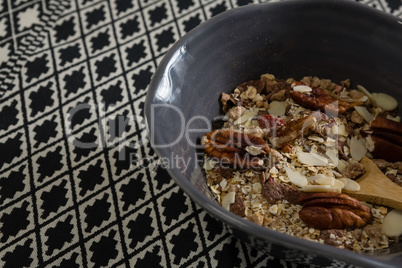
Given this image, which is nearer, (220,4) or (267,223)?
(267,223)

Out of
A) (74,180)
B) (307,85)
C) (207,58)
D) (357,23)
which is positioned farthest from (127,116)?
(357,23)

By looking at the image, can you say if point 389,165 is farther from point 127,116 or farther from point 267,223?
point 127,116

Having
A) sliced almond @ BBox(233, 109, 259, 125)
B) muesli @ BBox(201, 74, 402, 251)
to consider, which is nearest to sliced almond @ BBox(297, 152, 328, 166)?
muesli @ BBox(201, 74, 402, 251)

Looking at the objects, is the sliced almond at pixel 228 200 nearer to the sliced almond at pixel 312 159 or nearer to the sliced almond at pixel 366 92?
the sliced almond at pixel 312 159

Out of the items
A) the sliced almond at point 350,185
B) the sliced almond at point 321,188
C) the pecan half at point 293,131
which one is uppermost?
the pecan half at point 293,131

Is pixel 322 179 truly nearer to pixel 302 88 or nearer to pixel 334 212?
pixel 334 212

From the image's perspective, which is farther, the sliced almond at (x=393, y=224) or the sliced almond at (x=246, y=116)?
the sliced almond at (x=246, y=116)

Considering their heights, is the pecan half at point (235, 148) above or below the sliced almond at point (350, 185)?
above

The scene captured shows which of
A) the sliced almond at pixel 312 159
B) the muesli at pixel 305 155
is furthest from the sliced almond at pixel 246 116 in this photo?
the sliced almond at pixel 312 159
